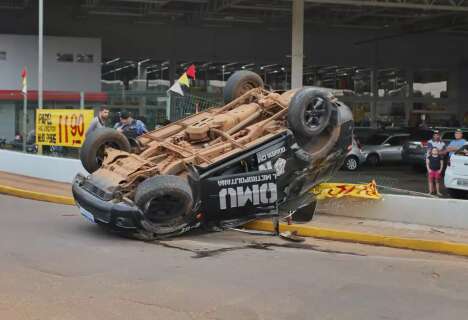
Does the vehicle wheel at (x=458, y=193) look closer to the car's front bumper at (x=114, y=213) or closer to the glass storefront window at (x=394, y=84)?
the car's front bumper at (x=114, y=213)

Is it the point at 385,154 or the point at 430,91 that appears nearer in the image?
the point at 385,154

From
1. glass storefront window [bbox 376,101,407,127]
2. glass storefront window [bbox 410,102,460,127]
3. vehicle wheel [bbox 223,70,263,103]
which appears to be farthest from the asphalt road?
glass storefront window [bbox 410,102,460,127]

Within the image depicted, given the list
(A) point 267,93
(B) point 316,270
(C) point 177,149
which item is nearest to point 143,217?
(C) point 177,149

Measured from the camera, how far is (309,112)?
30.6ft

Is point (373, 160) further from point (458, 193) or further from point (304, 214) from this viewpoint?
point (304, 214)

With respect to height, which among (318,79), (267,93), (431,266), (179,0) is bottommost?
(431,266)

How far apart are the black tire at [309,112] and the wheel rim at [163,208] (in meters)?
2.11

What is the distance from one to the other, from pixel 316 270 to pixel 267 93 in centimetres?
383

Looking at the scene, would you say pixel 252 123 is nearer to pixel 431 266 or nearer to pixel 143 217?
pixel 143 217

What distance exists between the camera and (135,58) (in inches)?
1458

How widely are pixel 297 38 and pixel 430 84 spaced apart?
63.1 ft

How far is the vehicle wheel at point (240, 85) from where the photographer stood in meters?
10.9

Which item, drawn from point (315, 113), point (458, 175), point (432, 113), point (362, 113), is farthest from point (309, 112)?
point (432, 113)

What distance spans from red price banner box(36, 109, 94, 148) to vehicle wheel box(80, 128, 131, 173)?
460cm
